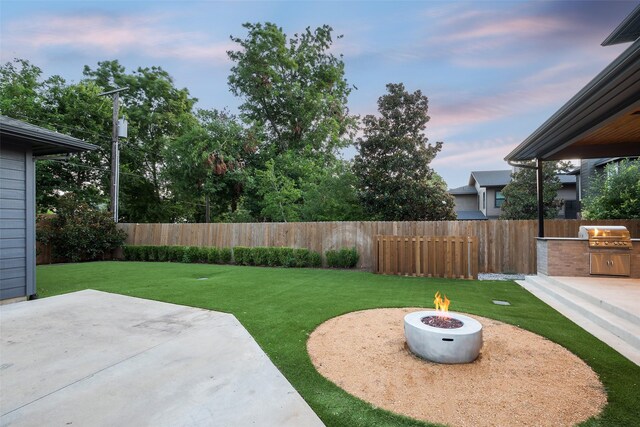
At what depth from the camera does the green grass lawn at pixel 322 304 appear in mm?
2324

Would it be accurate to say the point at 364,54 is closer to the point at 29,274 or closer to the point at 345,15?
the point at 345,15

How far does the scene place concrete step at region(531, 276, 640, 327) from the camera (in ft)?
12.6

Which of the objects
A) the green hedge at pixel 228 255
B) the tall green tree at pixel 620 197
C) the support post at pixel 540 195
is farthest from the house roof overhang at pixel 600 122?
the green hedge at pixel 228 255

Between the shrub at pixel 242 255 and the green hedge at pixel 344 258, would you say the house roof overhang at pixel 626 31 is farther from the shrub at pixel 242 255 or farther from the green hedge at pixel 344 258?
the shrub at pixel 242 255

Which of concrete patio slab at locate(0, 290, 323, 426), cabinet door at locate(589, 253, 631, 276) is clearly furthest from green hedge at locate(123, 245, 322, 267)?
cabinet door at locate(589, 253, 631, 276)

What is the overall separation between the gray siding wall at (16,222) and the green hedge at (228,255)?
20.0ft

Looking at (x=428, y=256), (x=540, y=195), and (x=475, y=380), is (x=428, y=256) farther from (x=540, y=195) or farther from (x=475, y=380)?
(x=475, y=380)

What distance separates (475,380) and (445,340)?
39 cm

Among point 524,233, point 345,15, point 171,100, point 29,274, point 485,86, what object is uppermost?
point 171,100

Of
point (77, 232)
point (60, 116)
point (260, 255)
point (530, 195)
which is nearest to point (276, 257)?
point (260, 255)

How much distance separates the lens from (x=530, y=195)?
1546 cm

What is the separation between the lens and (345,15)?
879 centimetres

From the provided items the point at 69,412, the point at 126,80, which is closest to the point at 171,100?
the point at 126,80

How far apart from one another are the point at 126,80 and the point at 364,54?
17.3 metres
